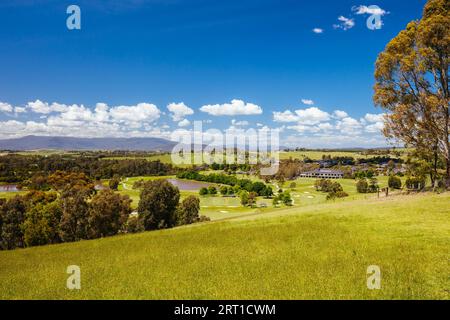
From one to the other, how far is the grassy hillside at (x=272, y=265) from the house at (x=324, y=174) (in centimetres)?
16801

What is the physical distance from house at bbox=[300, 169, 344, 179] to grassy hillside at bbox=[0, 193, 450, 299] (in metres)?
168

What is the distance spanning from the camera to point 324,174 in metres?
188

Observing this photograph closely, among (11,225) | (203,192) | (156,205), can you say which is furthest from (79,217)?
(203,192)

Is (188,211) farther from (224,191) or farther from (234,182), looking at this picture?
(234,182)

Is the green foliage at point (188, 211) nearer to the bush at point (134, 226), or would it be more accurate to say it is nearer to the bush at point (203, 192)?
the bush at point (134, 226)

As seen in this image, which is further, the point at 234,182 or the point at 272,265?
the point at 234,182

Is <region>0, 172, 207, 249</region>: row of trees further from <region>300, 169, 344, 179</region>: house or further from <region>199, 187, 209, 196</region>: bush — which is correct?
<region>300, 169, 344, 179</region>: house

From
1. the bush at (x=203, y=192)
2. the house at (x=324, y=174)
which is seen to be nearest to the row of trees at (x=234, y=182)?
the bush at (x=203, y=192)

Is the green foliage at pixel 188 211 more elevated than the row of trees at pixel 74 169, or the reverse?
the row of trees at pixel 74 169

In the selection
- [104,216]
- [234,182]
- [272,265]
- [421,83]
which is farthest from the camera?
[234,182]

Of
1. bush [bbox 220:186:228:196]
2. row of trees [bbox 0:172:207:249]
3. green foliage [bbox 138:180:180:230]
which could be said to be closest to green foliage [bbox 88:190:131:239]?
row of trees [bbox 0:172:207:249]

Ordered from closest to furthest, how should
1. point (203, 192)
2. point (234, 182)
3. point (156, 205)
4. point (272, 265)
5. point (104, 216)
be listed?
point (272, 265)
point (104, 216)
point (156, 205)
point (203, 192)
point (234, 182)

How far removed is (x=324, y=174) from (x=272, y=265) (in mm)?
184385

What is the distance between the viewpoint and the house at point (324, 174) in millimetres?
182125
